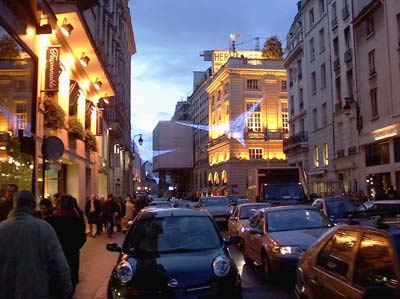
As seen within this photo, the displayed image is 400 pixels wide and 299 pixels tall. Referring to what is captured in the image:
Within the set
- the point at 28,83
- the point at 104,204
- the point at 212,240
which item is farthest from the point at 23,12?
the point at 104,204

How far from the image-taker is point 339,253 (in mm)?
5293

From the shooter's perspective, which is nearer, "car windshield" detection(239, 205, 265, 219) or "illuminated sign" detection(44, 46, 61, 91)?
"illuminated sign" detection(44, 46, 61, 91)

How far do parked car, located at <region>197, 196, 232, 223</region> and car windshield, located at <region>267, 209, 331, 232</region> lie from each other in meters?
12.8

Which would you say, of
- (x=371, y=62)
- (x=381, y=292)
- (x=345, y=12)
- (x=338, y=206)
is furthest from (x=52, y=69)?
(x=345, y=12)

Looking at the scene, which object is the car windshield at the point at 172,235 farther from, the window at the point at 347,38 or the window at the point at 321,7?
the window at the point at 321,7

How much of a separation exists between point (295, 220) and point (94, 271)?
4.84m

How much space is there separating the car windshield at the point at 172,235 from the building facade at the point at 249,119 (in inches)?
2439

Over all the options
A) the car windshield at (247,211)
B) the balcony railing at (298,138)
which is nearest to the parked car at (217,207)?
the car windshield at (247,211)

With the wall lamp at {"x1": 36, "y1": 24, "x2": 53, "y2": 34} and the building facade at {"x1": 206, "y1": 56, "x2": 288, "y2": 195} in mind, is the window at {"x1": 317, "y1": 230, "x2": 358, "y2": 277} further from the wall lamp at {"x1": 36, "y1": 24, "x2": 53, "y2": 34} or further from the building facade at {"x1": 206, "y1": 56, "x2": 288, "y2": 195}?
the building facade at {"x1": 206, "y1": 56, "x2": 288, "y2": 195}

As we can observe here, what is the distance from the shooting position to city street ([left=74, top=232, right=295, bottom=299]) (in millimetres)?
9693

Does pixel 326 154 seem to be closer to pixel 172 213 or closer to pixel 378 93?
pixel 378 93

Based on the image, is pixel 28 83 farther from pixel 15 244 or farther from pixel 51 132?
pixel 15 244

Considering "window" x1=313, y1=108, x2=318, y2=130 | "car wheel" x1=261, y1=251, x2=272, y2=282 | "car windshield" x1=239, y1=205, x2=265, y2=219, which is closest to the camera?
"car wheel" x1=261, y1=251, x2=272, y2=282

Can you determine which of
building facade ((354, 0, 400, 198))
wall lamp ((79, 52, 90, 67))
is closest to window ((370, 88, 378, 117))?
building facade ((354, 0, 400, 198))
